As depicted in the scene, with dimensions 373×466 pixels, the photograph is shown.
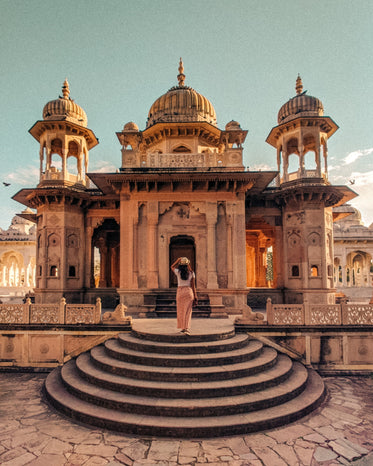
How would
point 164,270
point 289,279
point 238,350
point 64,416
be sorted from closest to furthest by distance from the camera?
point 64,416 < point 238,350 < point 164,270 < point 289,279

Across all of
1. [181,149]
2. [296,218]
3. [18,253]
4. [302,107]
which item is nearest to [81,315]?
[181,149]

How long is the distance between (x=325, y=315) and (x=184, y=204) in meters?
7.13

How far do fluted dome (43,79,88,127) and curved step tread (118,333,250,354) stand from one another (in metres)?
12.5

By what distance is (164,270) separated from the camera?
12.9 m

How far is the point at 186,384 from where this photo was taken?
6352 mm

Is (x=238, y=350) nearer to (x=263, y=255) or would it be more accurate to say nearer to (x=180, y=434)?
(x=180, y=434)

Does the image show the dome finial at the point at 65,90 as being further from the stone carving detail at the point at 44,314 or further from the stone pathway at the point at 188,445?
the stone pathway at the point at 188,445

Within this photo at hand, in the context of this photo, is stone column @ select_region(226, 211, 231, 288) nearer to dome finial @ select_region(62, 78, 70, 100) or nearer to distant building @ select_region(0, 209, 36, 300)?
dome finial @ select_region(62, 78, 70, 100)

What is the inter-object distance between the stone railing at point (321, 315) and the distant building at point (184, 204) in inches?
130

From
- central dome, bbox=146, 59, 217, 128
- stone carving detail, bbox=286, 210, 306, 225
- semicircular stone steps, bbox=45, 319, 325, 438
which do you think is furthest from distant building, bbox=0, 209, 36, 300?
semicircular stone steps, bbox=45, 319, 325, 438

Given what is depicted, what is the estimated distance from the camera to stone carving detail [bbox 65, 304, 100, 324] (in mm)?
9539

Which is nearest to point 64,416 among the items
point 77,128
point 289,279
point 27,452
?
point 27,452

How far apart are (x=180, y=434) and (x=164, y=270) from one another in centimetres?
791

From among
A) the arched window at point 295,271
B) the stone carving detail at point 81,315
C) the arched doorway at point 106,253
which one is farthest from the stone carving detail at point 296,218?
the arched doorway at point 106,253
